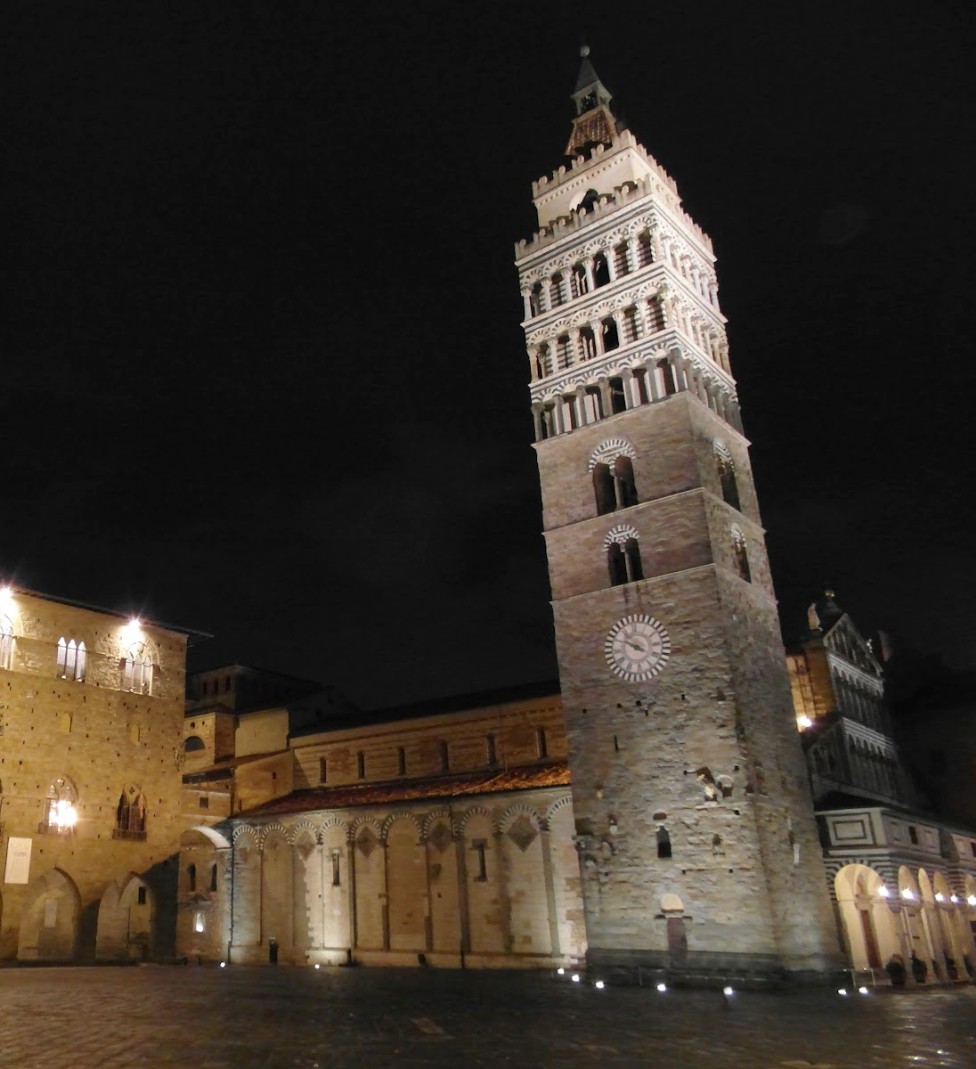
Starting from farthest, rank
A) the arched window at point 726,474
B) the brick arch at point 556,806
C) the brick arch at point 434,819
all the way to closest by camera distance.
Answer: the brick arch at point 434,819
the brick arch at point 556,806
the arched window at point 726,474

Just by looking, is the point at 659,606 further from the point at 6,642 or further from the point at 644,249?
the point at 6,642

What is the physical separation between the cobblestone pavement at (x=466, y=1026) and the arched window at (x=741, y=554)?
11888 millimetres

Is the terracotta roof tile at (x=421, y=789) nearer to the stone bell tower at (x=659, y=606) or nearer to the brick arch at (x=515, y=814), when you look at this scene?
the brick arch at (x=515, y=814)

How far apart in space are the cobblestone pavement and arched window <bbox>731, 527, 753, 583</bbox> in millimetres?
11888

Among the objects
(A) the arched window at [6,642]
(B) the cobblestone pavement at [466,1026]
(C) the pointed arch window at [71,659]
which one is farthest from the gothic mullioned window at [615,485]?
(A) the arched window at [6,642]

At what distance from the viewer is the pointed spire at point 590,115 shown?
37.0 meters

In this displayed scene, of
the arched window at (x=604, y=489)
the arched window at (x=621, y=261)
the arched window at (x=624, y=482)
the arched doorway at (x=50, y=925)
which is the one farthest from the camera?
the arched doorway at (x=50, y=925)

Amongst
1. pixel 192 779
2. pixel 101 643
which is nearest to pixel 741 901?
pixel 101 643

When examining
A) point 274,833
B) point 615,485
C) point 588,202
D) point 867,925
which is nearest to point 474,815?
point 274,833

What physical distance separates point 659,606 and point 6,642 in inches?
959

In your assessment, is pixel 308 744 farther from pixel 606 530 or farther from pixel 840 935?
pixel 840 935

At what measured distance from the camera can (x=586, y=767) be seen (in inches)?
1131

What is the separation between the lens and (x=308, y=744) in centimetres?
4444

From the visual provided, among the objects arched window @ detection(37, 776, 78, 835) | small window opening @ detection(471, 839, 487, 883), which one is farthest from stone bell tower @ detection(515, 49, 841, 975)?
arched window @ detection(37, 776, 78, 835)
